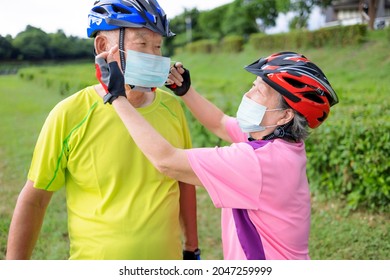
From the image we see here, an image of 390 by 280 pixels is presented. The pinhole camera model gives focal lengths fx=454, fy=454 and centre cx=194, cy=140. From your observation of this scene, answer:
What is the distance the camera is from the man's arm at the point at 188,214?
248 centimetres

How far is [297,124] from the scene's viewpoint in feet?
7.06

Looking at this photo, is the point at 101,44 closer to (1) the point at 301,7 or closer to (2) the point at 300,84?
(2) the point at 300,84

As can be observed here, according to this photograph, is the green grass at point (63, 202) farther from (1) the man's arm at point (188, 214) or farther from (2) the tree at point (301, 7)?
(2) the tree at point (301, 7)

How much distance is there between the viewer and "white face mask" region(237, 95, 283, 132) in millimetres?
2180

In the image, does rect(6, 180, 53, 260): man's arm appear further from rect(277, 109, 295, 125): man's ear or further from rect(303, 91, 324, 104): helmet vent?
rect(303, 91, 324, 104): helmet vent

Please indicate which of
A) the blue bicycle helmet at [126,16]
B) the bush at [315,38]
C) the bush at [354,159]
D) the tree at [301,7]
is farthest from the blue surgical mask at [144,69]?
the tree at [301,7]

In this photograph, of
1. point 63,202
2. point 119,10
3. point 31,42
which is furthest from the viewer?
point 63,202

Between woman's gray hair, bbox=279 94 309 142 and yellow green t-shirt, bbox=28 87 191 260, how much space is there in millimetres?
631

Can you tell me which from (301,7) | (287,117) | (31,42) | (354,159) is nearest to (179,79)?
(287,117)

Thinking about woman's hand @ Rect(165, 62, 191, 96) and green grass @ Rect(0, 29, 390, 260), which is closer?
woman's hand @ Rect(165, 62, 191, 96)

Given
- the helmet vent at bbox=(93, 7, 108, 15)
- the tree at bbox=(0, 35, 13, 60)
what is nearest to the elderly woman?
the helmet vent at bbox=(93, 7, 108, 15)

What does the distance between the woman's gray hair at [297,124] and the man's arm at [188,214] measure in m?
0.66

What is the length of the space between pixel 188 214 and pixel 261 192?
681 mm
